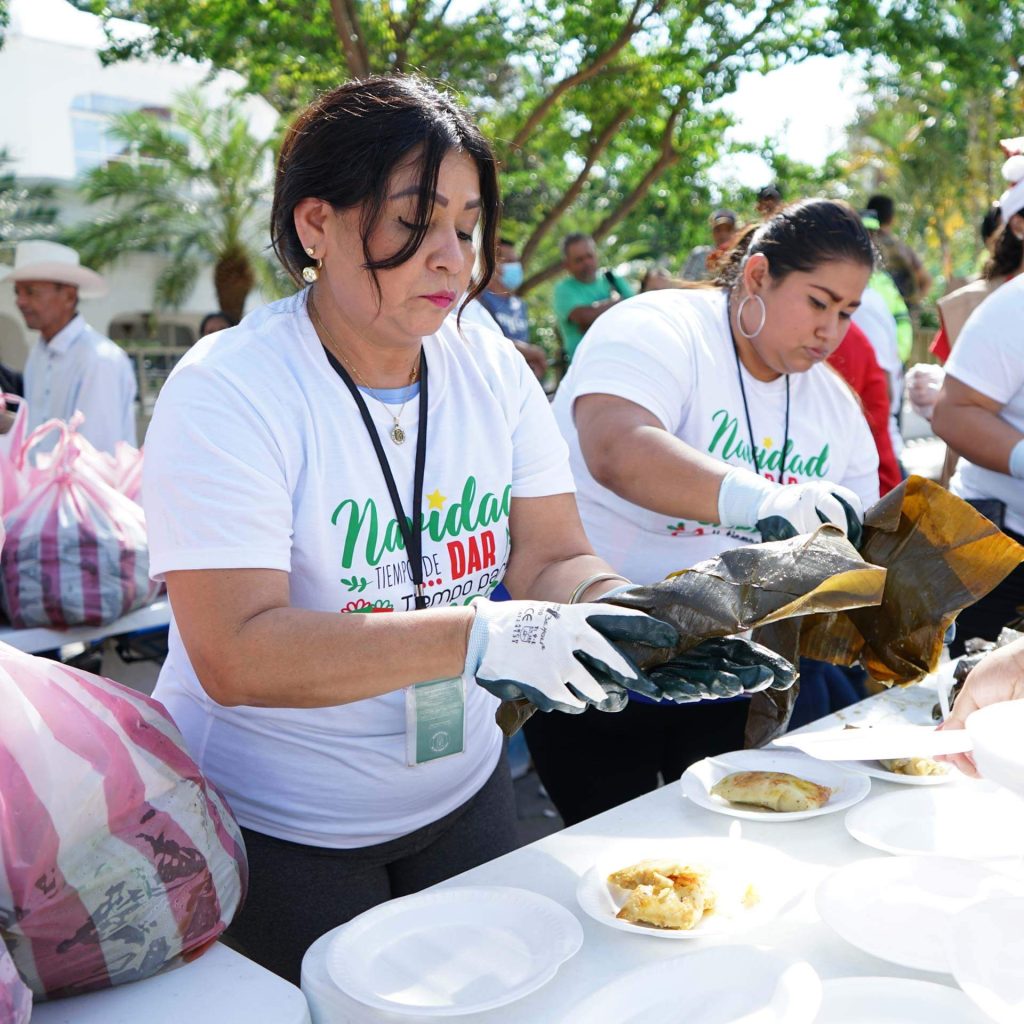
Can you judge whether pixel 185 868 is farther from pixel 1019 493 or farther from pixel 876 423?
pixel 876 423

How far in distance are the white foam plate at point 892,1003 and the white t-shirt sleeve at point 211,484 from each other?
79 centimetres

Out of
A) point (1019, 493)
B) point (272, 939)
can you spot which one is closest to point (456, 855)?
point (272, 939)

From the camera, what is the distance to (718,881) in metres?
1.30

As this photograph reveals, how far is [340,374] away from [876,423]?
253cm

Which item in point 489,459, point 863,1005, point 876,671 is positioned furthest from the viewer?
point 876,671

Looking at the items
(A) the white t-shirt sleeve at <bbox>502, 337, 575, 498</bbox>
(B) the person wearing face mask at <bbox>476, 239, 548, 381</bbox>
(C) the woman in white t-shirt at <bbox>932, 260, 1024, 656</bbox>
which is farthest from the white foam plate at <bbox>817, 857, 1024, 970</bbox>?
(B) the person wearing face mask at <bbox>476, 239, 548, 381</bbox>

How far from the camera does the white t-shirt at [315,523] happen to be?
1.35 metres

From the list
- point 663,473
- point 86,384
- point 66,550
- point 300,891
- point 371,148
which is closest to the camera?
point 371,148

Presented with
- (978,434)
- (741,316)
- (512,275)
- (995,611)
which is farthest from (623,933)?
(512,275)

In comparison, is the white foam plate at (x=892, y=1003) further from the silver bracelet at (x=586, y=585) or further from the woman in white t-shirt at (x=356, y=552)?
the silver bracelet at (x=586, y=585)

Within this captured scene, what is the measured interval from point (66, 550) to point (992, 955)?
97.8 inches

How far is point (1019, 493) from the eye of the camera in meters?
2.70

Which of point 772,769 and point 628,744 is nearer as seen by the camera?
point 772,769

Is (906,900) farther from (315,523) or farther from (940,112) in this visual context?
(940,112)
